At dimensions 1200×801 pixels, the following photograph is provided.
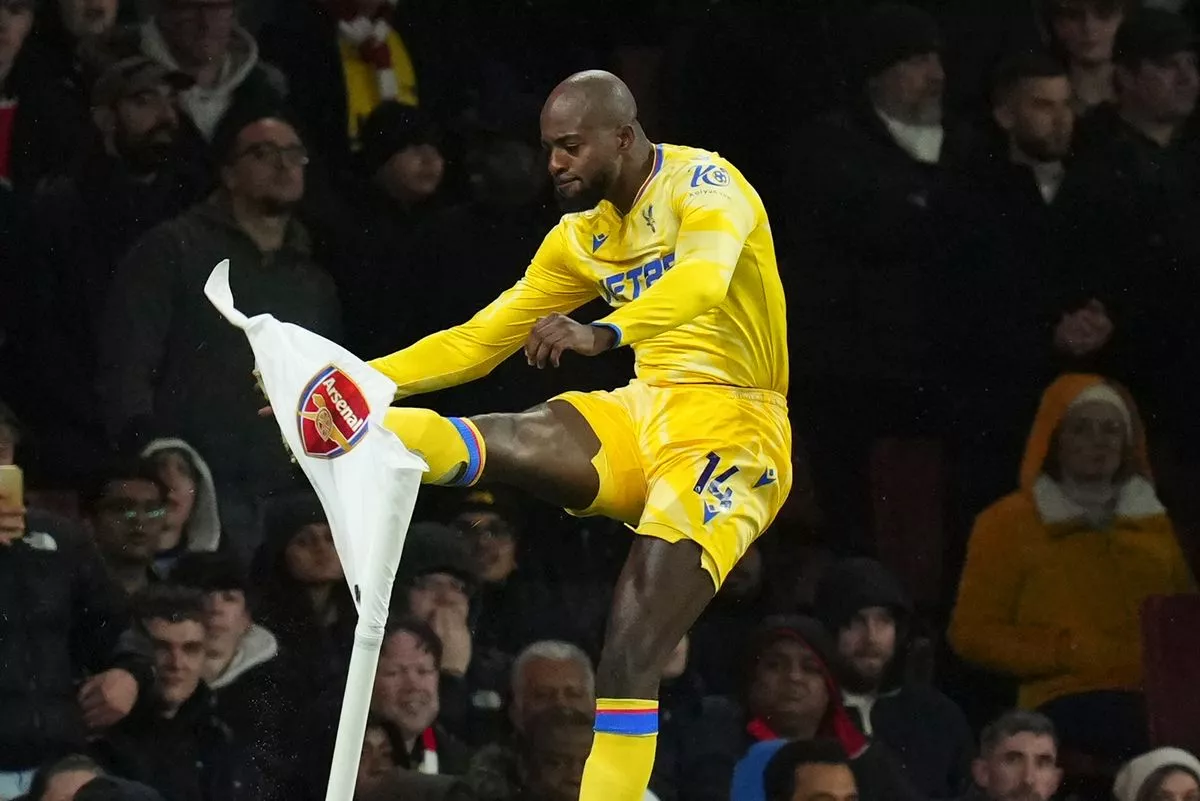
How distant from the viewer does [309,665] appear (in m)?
5.29

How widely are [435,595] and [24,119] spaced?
1.71 m

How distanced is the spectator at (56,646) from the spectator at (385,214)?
3.57ft

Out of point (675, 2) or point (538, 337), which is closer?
point (538, 337)

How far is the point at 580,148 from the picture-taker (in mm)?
3988

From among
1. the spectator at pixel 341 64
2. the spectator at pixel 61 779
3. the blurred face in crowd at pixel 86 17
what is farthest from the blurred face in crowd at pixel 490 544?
the blurred face in crowd at pixel 86 17

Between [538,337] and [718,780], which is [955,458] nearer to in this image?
[718,780]

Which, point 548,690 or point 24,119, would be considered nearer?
point 548,690

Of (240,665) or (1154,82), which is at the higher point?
(1154,82)

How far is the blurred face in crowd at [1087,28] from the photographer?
6391 mm

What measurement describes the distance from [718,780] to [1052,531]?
1.42m

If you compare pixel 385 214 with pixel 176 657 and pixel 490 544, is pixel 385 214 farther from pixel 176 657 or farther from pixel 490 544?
pixel 176 657

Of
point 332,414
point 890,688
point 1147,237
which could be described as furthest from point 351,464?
point 1147,237

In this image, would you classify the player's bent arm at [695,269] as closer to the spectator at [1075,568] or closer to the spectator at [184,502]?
the spectator at [184,502]

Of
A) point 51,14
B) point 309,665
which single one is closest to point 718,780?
point 309,665
